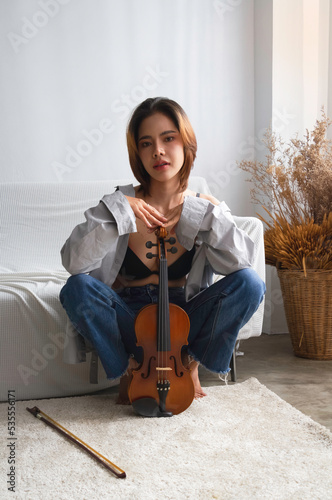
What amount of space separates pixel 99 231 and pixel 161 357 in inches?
16.8

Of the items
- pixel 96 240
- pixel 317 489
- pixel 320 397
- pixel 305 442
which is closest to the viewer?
pixel 317 489

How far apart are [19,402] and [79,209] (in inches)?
41.8

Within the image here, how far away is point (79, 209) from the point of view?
9.14 ft

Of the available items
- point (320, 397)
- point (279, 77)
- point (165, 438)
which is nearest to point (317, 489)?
point (165, 438)

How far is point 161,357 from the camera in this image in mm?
1716

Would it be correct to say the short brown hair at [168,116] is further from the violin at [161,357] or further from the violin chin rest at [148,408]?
the violin chin rest at [148,408]

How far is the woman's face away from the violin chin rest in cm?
72

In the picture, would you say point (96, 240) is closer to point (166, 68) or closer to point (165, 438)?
point (165, 438)

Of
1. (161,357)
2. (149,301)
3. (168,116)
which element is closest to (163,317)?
(161,357)

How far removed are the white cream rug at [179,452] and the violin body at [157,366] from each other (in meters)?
0.08

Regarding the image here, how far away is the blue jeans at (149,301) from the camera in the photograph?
5.95 ft

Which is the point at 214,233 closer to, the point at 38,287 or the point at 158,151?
the point at 158,151

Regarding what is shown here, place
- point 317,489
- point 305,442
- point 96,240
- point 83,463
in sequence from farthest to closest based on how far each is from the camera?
1. point 96,240
2. point 305,442
3. point 83,463
4. point 317,489

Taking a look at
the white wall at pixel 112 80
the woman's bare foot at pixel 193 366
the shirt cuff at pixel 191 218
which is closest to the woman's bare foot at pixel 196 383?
the woman's bare foot at pixel 193 366
